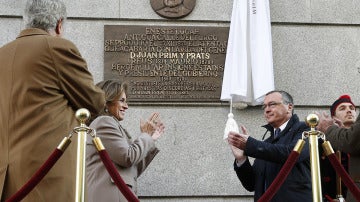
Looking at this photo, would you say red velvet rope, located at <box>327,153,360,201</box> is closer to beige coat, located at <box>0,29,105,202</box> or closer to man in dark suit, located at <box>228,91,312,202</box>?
man in dark suit, located at <box>228,91,312,202</box>

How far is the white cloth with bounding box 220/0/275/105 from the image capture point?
7816 millimetres

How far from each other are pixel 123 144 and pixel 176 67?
7.70 ft

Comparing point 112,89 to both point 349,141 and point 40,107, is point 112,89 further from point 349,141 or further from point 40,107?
point 349,141

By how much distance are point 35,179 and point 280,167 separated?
2.50 m

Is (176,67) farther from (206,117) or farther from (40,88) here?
(40,88)

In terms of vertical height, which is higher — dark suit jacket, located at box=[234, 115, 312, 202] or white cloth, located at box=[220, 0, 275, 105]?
white cloth, located at box=[220, 0, 275, 105]

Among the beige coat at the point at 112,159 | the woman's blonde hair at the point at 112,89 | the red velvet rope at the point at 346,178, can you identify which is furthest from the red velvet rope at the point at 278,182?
the woman's blonde hair at the point at 112,89

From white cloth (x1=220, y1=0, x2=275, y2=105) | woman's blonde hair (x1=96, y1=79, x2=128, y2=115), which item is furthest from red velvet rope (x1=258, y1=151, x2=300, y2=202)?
white cloth (x1=220, y1=0, x2=275, y2=105)

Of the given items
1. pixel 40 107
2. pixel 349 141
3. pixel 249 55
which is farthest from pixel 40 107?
pixel 249 55

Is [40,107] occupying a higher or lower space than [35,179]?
higher

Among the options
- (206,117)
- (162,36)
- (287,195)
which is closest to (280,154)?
(287,195)

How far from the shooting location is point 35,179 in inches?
170

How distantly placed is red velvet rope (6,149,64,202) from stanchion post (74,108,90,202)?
15 cm

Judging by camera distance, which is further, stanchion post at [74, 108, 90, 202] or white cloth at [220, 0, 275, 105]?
white cloth at [220, 0, 275, 105]
